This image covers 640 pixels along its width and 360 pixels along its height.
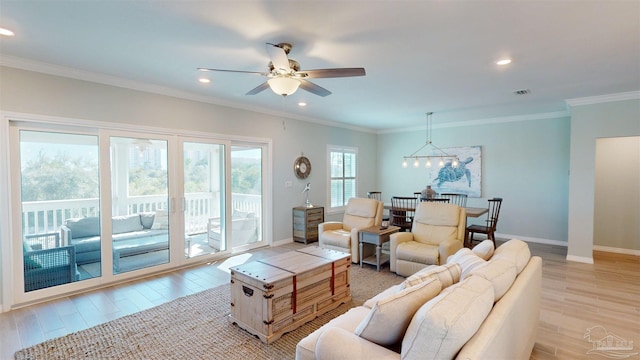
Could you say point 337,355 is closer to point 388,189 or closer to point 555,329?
point 555,329

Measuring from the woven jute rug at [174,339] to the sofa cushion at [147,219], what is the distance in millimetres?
1490

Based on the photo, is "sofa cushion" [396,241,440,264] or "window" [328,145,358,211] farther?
"window" [328,145,358,211]

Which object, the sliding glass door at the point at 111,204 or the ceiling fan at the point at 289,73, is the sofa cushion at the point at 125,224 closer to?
the sliding glass door at the point at 111,204

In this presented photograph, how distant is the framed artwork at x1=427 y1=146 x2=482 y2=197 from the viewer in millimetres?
6801

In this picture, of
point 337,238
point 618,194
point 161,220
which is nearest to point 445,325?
point 337,238

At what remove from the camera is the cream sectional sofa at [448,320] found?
1274 millimetres

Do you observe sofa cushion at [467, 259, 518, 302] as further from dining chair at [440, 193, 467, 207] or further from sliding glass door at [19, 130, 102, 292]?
dining chair at [440, 193, 467, 207]

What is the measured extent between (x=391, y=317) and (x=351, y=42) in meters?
2.32

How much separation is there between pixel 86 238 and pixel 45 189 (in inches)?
29.5

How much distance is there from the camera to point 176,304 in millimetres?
3318

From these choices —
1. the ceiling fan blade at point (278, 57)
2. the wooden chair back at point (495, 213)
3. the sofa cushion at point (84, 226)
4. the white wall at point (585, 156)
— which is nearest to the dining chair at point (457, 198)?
the wooden chair back at point (495, 213)

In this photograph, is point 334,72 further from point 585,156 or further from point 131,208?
point 585,156

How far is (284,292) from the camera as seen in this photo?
2697 millimetres

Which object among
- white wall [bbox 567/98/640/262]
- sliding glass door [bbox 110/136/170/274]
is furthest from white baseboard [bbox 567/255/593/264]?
sliding glass door [bbox 110/136/170/274]
